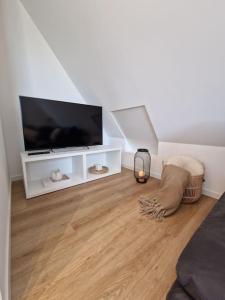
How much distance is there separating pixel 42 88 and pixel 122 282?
2.28 metres

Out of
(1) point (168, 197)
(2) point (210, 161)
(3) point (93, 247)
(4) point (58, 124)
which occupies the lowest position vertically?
(3) point (93, 247)

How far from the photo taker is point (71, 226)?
1198 millimetres

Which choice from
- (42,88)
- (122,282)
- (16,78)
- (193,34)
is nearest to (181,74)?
(193,34)

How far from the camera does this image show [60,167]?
7.34 feet

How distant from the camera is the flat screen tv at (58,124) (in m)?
1.64

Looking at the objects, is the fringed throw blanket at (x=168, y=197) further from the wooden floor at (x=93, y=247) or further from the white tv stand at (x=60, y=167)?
the white tv stand at (x=60, y=167)

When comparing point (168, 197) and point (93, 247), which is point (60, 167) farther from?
point (168, 197)

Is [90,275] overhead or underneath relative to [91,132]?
underneath

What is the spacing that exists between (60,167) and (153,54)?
183cm

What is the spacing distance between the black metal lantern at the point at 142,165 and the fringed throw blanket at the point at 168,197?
519 mm

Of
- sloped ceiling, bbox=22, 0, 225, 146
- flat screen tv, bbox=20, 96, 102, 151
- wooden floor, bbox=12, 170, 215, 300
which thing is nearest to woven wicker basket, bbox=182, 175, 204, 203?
wooden floor, bbox=12, 170, 215, 300

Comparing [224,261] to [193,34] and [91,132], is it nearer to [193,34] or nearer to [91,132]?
[193,34]

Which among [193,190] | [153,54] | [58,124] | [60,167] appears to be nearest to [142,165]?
[193,190]

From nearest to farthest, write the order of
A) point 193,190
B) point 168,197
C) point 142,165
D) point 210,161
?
point 168,197 → point 193,190 → point 210,161 → point 142,165
